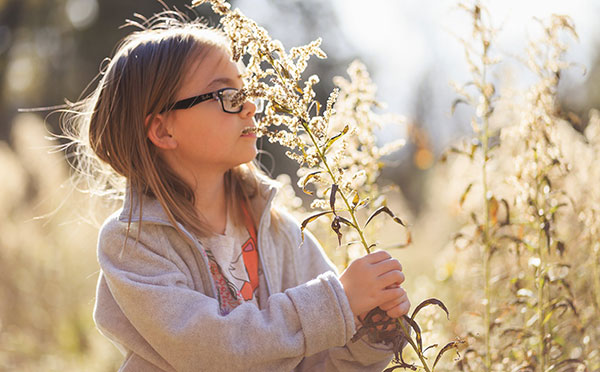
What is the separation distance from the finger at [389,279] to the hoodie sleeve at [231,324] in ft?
0.41

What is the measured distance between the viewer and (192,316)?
185 centimetres

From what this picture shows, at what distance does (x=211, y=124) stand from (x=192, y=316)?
0.67 m

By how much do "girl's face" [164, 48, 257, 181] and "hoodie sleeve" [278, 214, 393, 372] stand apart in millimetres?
408

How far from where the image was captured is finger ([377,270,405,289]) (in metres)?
1.77

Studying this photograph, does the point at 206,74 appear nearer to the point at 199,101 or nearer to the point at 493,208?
the point at 199,101

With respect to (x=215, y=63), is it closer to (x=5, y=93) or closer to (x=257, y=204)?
(x=257, y=204)

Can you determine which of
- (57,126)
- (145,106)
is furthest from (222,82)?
(57,126)

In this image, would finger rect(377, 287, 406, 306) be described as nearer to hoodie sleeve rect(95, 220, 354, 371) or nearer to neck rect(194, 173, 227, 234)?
hoodie sleeve rect(95, 220, 354, 371)

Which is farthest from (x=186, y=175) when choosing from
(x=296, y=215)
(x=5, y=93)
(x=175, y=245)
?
(x=5, y=93)

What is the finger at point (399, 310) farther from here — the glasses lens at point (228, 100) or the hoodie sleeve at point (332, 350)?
the glasses lens at point (228, 100)

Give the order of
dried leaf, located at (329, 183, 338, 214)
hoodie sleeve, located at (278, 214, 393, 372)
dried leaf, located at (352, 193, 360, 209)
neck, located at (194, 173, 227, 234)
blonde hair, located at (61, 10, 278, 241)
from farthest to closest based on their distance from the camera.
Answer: neck, located at (194, 173, 227, 234)
blonde hair, located at (61, 10, 278, 241)
hoodie sleeve, located at (278, 214, 393, 372)
dried leaf, located at (352, 193, 360, 209)
dried leaf, located at (329, 183, 338, 214)

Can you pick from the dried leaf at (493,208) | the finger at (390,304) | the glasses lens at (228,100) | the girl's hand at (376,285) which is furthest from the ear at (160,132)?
the dried leaf at (493,208)

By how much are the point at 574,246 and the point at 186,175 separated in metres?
2.06

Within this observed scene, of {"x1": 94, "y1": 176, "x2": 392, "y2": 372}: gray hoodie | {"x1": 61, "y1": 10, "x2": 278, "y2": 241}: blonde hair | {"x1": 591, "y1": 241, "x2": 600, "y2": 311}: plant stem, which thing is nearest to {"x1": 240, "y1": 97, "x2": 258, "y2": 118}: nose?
{"x1": 61, "y1": 10, "x2": 278, "y2": 241}: blonde hair
